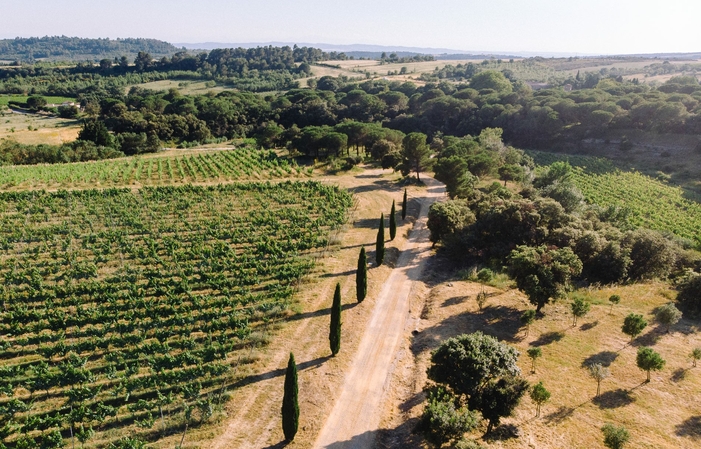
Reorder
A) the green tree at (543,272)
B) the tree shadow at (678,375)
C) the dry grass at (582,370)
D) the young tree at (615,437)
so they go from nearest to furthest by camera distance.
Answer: the young tree at (615,437)
the dry grass at (582,370)
the tree shadow at (678,375)
the green tree at (543,272)

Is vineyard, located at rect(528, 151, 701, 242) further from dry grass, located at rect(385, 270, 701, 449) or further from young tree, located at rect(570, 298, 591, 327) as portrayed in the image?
young tree, located at rect(570, 298, 591, 327)

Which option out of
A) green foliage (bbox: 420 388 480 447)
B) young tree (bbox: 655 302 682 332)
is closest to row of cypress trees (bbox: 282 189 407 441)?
green foliage (bbox: 420 388 480 447)

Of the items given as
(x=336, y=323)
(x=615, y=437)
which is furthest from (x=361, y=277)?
(x=615, y=437)

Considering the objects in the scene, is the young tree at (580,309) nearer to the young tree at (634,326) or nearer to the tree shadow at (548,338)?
the tree shadow at (548,338)

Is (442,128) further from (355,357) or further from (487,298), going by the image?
(355,357)

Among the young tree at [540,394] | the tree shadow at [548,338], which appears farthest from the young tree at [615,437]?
the tree shadow at [548,338]

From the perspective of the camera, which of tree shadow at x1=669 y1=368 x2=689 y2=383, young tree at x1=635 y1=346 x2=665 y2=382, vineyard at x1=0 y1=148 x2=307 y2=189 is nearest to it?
young tree at x1=635 y1=346 x2=665 y2=382
